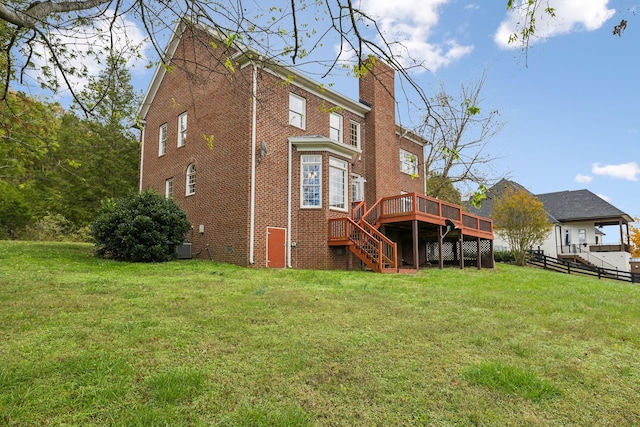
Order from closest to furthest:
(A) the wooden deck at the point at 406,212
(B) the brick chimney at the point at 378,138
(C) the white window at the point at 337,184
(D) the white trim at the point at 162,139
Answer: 1. (A) the wooden deck at the point at 406,212
2. (C) the white window at the point at 337,184
3. (B) the brick chimney at the point at 378,138
4. (D) the white trim at the point at 162,139

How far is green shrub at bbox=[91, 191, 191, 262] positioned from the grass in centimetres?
496

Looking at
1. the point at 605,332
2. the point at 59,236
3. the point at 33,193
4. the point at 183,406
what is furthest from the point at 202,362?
the point at 33,193

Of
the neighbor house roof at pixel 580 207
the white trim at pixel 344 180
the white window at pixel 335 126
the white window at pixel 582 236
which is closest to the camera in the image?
the white trim at pixel 344 180

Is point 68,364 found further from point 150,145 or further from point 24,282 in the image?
point 150,145

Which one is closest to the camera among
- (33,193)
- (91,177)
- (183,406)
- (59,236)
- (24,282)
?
(183,406)

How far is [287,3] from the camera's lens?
432 cm

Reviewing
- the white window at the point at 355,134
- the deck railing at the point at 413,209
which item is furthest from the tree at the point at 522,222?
the white window at the point at 355,134

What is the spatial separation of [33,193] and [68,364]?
25373 mm

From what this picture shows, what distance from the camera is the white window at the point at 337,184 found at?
14.8 metres

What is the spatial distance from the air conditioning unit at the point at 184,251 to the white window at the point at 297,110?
5950 millimetres

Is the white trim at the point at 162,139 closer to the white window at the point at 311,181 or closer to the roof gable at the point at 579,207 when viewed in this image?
the white window at the point at 311,181

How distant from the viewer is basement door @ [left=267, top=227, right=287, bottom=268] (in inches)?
533

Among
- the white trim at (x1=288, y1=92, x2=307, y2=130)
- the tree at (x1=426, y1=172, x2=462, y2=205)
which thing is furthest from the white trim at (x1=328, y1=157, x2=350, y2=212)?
the tree at (x1=426, y1=172, x2=462, y2=205)

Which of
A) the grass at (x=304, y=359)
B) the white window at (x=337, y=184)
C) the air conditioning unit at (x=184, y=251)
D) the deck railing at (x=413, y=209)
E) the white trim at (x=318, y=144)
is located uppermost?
the white trim at (x=318, y=144)
